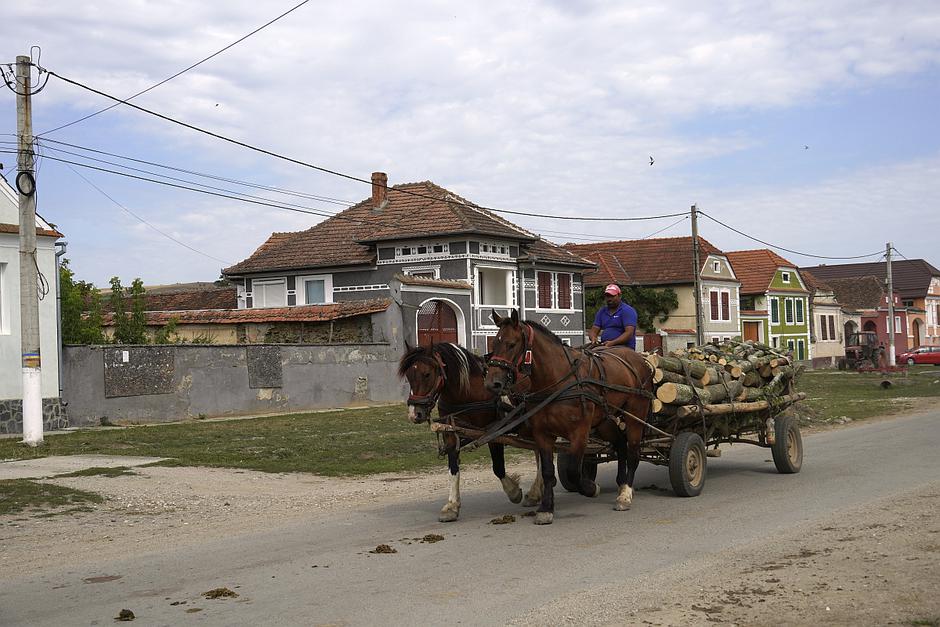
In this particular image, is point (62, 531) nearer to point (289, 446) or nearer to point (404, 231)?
point (289, 446)

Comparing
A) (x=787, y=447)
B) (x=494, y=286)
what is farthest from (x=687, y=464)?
(x=494, y=286)

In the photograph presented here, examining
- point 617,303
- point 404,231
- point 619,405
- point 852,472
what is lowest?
point 852,472

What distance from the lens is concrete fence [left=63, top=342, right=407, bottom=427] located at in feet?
73.4

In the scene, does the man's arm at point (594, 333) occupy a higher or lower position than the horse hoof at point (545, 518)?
higher

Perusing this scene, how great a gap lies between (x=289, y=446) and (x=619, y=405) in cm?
904

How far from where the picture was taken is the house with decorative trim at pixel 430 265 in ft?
117

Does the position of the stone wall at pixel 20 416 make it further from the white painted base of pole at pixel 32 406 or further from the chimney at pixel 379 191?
the chimney at pixel 379 191

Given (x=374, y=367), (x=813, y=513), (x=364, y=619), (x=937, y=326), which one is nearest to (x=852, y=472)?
(x=813, y=513)

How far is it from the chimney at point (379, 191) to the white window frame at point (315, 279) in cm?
434

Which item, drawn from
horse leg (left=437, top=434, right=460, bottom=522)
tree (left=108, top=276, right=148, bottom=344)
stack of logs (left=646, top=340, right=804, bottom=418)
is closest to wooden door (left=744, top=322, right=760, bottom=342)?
tree (left=108, top=276, right=148, bottom=344)

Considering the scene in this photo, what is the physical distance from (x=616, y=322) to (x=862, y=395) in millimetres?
23454

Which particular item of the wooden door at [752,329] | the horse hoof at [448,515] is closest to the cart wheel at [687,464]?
the horse hoof at [448,515]

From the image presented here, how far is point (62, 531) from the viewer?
9.70 m

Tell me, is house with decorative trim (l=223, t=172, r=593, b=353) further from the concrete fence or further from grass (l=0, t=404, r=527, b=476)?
grass (l=0, t=404, r=527, b=476)
